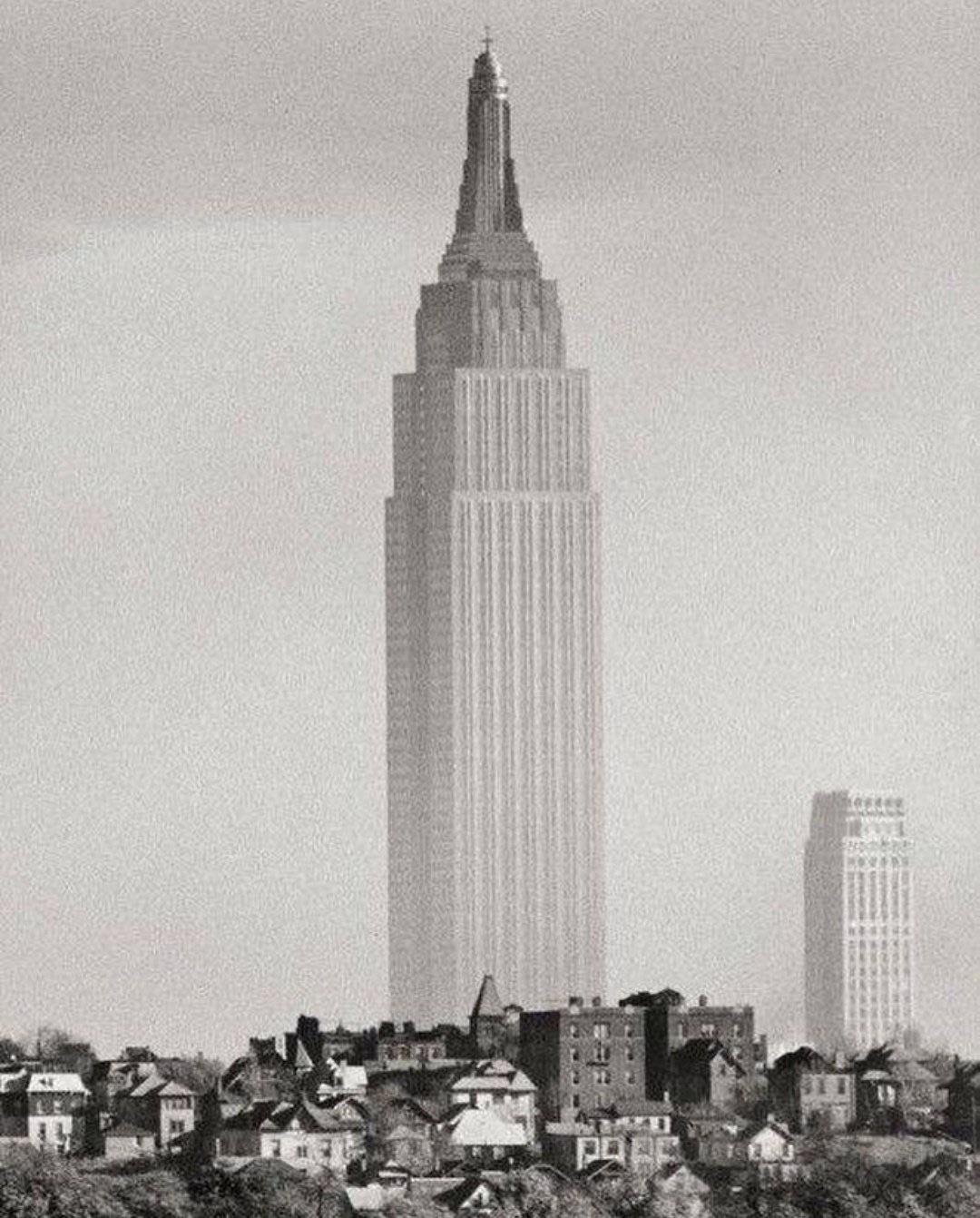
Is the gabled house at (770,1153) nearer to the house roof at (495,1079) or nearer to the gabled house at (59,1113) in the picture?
the house roof at (495,1079)

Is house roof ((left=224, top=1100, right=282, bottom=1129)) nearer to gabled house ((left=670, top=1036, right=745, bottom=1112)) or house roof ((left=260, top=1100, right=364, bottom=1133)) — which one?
house roof ((left=260, top=1100, right=364, bottom=1133))

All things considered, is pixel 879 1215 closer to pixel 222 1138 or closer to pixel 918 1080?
pixel 222 1138

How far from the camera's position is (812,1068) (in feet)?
502

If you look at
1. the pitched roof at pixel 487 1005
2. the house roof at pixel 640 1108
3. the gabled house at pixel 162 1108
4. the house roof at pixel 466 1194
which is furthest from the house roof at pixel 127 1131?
the pitched roof at pixel 487 1005

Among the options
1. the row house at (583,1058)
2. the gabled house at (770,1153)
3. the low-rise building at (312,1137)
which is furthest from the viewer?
the row house at (583,1058)

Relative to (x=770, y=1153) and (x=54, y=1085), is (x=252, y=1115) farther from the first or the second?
(x=770, y=1153)

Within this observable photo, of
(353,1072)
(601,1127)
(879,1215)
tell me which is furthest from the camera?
(353,1072)

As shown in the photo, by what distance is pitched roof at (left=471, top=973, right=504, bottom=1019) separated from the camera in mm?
164625

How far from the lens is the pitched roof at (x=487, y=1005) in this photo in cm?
16462

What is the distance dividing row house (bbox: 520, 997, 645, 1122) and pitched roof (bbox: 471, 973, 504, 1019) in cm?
756

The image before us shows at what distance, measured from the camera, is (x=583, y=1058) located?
15150cm

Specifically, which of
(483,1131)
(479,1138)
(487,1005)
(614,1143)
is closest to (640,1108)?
(483,1131)

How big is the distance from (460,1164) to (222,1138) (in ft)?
17.0

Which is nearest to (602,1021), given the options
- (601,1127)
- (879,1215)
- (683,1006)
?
(683,1006)
